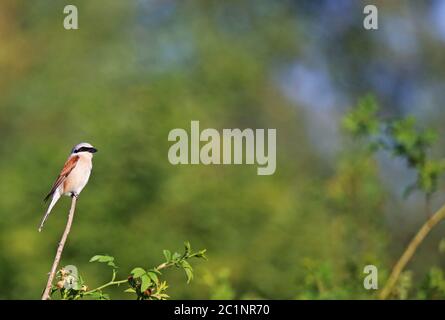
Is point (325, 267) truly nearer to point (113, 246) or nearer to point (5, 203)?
point (113, 246)

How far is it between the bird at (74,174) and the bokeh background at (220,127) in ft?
5.64

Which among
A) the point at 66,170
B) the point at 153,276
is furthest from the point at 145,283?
the point at 66,170

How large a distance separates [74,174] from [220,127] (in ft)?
61.7

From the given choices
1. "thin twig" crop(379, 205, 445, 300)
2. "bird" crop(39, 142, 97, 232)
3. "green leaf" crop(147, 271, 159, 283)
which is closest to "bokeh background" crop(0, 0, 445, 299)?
"thin twig" crop(379, 205, 445, 300)

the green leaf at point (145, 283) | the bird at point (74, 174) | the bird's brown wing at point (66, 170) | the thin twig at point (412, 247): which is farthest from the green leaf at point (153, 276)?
the thin twig at point (412, 247)

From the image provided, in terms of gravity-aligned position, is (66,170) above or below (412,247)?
above

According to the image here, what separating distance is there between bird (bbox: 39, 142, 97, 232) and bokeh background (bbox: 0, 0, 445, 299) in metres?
1.72

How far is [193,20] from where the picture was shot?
109 feet

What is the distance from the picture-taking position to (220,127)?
23.4m

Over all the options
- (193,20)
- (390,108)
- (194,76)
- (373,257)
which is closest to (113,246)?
(373,257)

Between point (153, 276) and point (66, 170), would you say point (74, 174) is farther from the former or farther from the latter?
point (153, 276)

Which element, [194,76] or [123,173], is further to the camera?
[194,76]

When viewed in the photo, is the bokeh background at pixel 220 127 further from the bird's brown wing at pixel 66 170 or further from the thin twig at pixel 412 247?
the bird's brown wing at pixel 66 170

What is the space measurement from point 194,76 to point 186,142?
30.0 feet
